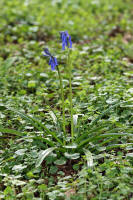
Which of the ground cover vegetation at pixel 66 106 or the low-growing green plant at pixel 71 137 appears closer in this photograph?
the ground cover vegetation at pixel 66 106

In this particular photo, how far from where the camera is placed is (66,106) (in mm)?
3697

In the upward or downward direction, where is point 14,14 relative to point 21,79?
upward

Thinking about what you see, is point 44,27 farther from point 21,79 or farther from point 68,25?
point 21,79

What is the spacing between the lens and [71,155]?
2.76 meters

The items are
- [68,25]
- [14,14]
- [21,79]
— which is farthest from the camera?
[14,14]

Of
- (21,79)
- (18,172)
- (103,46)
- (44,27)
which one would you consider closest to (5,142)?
(18,172)

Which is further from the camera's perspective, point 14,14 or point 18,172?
point 14,14

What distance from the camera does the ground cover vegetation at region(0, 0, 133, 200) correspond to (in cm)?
261

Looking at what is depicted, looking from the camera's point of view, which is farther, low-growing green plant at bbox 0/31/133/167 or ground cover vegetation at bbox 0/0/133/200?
low-growing green plant at bbox 0/31/133/167

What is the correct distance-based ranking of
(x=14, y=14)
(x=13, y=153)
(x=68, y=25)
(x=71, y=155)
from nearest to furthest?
(x=71, y=155) → (x=13, y=153) → (x=68, y=25) → (x=14, y=14)

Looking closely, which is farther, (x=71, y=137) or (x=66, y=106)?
(x=66, y=106)

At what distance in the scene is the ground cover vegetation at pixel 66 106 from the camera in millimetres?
2609

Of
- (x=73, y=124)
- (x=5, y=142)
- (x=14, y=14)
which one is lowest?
(x=5, y=142)

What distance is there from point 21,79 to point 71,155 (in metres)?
1.89
